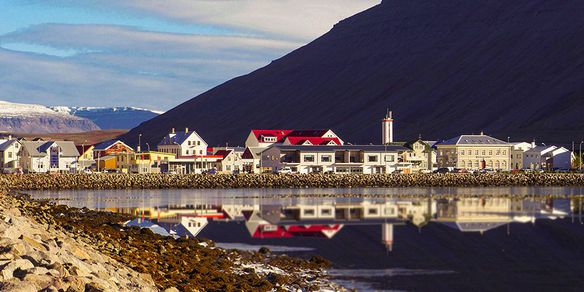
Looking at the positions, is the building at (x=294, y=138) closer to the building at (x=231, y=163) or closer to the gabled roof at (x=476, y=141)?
the building at (x=231, y=163)

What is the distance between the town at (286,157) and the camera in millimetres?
118188

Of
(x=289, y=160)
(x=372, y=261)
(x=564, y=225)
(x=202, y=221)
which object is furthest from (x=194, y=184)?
(x=372, y=261)

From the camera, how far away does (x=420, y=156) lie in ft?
436

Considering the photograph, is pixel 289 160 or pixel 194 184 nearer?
pixel 194 184

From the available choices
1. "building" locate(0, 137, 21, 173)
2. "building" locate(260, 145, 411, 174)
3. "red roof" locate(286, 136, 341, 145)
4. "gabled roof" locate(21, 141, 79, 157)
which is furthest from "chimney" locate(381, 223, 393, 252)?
"building" locate(0, 137, 21, 173)

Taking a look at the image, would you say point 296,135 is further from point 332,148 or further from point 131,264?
point 131,264

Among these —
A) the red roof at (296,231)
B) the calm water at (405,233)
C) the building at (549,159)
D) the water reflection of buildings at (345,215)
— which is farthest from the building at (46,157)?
the red roof at (296,231)

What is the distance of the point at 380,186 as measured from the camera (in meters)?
95.6

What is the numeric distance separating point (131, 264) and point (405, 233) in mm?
19312

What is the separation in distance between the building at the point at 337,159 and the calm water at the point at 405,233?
4778cm

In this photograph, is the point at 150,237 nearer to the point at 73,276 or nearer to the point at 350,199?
the point at 73,276

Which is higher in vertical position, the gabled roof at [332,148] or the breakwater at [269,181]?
the gabled roof at [332,148]

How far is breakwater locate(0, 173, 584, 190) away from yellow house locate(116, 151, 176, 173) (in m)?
20.2

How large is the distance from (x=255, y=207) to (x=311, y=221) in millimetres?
11915
